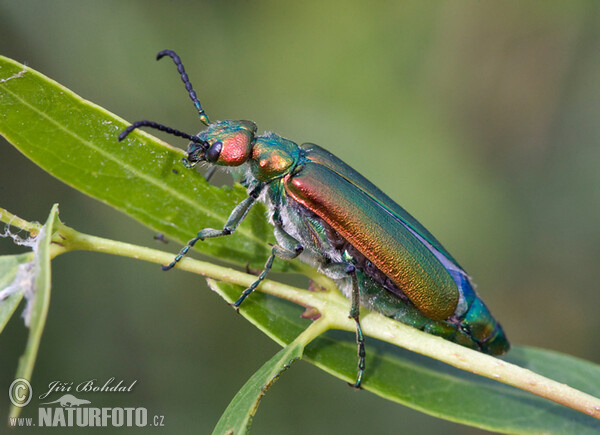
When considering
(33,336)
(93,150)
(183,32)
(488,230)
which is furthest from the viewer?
(488,230)

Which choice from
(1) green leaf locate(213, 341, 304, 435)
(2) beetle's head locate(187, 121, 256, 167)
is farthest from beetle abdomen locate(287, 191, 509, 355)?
(1) green leaf locate(213, 341, 304, 435)

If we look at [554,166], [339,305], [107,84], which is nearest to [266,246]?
[339,305]

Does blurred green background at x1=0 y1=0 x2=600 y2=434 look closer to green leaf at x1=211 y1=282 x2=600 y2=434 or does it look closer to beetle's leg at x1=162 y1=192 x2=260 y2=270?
green leaf at x1=211 y1=282 x2=600 y2=434

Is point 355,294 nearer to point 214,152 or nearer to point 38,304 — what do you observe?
point 214,152

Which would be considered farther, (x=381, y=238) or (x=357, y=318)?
→ (x=381, y=238)

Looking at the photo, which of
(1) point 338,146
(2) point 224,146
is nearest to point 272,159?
(2) point 224,146

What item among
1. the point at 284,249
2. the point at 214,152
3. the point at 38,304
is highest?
the point at 214,152

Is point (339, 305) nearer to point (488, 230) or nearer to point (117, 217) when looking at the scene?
point (117, 217)
